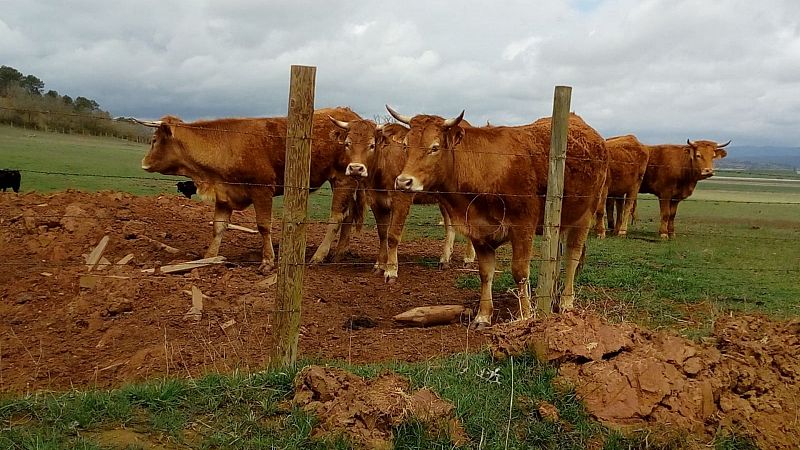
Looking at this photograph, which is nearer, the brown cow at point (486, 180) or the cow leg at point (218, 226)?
the brown cow at point (486, 180)

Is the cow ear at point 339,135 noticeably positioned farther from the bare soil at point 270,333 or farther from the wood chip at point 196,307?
the wood chip at point 196,307

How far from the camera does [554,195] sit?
6555mm

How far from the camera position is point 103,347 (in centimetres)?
733

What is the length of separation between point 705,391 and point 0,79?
52.8m

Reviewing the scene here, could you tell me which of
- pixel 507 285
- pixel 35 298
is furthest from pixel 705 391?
pixel 35 298

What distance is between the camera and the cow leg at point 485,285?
827 cm

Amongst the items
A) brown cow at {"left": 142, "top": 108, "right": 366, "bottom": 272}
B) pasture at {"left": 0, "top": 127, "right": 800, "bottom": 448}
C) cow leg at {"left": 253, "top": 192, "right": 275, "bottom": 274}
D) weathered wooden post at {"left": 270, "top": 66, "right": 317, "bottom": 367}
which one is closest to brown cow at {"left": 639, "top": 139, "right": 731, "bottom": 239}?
pasture at {"left": 0, "top": 127, "right": 800, "bottom": 448}

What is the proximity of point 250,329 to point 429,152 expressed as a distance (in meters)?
2.80

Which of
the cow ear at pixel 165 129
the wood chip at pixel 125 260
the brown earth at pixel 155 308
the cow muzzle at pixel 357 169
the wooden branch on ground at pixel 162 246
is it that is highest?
the cow ear at pixel 165 129

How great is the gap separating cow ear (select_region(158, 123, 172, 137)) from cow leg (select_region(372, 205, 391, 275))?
3620 mm

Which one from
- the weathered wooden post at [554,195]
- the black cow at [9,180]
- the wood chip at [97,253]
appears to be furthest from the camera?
the black cow at [9,180]

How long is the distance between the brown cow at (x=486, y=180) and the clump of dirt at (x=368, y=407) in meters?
3.31

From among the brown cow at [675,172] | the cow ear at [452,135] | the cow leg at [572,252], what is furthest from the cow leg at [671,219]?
the cow ear at [452,135]

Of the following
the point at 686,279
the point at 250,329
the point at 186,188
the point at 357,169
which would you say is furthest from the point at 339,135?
the point at 186,188
